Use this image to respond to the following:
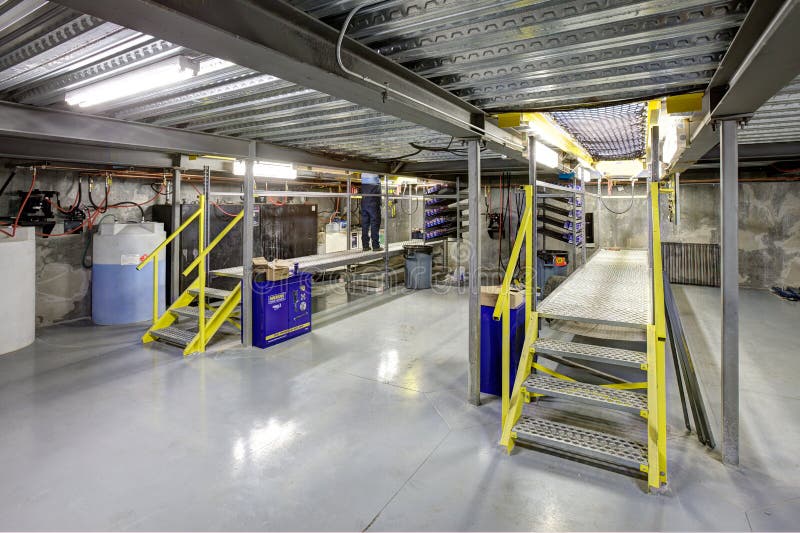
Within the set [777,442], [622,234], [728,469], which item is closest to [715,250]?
[622,234]

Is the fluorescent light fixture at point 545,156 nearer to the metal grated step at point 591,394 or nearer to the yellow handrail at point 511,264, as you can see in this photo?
the yellow handrail at point 511,264

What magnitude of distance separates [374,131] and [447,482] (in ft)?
11.9

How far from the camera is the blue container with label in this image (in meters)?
5.12

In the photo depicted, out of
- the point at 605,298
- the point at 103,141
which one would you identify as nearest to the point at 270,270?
the point at 103,141

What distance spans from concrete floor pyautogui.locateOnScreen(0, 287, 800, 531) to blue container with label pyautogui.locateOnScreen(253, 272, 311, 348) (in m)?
0.47

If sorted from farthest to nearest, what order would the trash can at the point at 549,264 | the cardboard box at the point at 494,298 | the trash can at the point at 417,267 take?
the trash can at the point at 417,267
the trash can at the point at 549,264
the cardboard box at the point at 494,298

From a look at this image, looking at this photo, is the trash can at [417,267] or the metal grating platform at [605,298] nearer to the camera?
the metal grating platform at [605,298]

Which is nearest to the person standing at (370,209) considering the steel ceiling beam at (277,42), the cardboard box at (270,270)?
the cardboard box at (270,270)

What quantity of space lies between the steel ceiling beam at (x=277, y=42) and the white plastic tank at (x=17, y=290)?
192 inches

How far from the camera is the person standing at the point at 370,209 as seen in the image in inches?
326

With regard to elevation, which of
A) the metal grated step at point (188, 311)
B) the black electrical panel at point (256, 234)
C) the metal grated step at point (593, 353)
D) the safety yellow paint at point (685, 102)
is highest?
the safety yellow paint at point (685, 102)

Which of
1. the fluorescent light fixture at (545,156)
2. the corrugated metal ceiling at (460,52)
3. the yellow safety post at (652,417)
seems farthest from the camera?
the fluorescent light fixture at (545,156)

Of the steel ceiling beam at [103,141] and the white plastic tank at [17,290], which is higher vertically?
the steel ceiling beam at [103,141]

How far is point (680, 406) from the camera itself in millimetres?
3605
